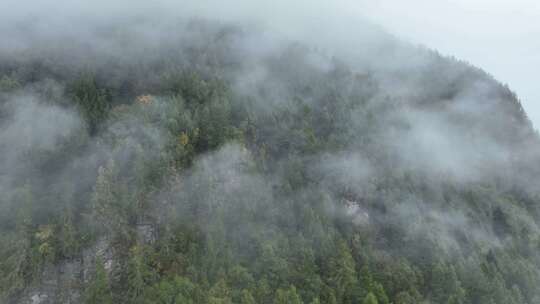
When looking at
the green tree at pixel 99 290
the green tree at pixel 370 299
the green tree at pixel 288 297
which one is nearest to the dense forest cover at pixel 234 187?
the green tree at pixel 288 297

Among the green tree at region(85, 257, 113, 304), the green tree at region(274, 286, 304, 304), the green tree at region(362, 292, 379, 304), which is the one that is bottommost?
the green tree at region(85, 257, 113, 304)

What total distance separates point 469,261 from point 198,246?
59.3 m

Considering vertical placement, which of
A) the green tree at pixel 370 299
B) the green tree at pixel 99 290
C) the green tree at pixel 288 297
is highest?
the green tree at pixel 370 299

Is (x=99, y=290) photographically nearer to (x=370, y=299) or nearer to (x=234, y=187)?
(x=234, y=187)

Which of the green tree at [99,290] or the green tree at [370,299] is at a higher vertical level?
the green tree at [370,299]

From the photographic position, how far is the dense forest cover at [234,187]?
3789 inches

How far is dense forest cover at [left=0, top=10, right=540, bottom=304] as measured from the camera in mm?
96250

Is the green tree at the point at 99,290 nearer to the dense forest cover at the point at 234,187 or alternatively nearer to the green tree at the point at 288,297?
the dense forest cover at the point at 234,187

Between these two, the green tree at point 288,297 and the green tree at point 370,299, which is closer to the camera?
the green tree at point 288,297

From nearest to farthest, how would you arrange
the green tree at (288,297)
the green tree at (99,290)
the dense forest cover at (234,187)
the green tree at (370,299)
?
the green tree at (288,297) → the green tree at (99,290) → the green tree at (370,299) → the dense forest cover at (234,187)

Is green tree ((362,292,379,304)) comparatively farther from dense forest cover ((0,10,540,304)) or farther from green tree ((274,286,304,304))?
green tree ((274,286,304,304))

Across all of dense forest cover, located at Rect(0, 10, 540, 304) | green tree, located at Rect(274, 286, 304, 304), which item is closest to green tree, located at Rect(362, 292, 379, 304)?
dense forest cover, located at Rect(0, 10, 540, 304)

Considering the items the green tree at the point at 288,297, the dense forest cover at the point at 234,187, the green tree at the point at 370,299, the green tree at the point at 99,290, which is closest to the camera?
the green tree at the point at 288,297

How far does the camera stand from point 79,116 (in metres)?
123
